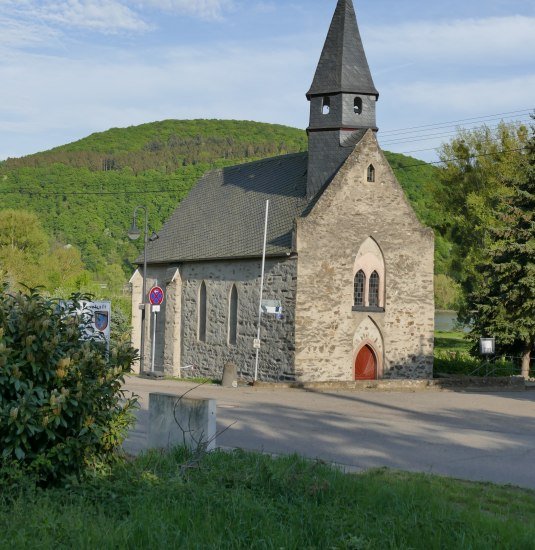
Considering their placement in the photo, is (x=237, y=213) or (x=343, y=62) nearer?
(x=343, y=62)

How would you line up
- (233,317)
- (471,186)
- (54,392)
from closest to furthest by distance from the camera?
(54,392), (233,317), (471,186)

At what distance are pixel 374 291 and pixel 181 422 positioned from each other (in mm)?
19659

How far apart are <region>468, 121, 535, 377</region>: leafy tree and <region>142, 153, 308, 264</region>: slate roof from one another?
9.13 meters

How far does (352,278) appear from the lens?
27.9 m

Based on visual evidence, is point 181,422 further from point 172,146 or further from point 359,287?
point 172,146

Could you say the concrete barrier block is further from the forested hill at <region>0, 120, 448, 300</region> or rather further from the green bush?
the forested hill at <region>0, 120, 448, 300</region>

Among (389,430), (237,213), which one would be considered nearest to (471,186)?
(237,213)

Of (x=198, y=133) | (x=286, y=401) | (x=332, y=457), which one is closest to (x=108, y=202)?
(x=198, y=133)

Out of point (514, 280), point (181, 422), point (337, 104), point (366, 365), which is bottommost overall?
point (366, 365)

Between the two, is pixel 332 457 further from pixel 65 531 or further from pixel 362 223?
pixel 362 223

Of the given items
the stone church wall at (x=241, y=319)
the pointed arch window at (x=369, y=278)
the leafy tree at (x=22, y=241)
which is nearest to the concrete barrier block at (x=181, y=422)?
the stone church wall at (x=241, y=319)

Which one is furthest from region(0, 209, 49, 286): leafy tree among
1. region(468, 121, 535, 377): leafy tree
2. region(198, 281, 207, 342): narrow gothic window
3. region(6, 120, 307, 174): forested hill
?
region(468, 121, 535, 377): leafy tree

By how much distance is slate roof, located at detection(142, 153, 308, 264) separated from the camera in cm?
2933

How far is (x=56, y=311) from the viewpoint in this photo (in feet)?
28.5
